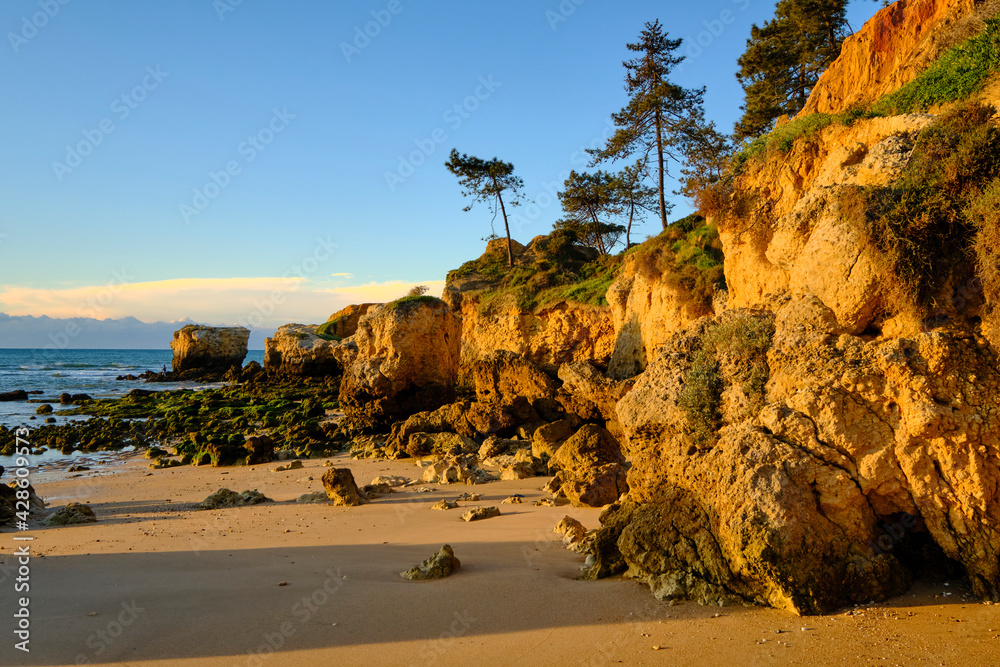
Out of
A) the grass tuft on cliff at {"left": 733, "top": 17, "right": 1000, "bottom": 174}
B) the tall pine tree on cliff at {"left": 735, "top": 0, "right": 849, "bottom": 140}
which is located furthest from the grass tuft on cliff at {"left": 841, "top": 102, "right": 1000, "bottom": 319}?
the tall pine tree on cliff at {"left": 735, "top": 0, "right": 849, "bottom": 140}

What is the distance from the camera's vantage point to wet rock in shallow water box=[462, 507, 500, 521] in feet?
30.5

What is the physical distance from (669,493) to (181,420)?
76.5 ft

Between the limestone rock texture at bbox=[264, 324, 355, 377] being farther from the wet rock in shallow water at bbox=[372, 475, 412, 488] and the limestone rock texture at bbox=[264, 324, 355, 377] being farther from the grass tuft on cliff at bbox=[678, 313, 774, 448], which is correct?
the grass tuft on cliff at bbox=[678, 313, 774, 448]

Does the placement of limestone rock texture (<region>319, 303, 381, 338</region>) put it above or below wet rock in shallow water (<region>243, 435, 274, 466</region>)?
above

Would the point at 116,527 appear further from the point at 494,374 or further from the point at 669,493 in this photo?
the point at 494,374

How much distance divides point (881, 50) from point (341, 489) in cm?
1990

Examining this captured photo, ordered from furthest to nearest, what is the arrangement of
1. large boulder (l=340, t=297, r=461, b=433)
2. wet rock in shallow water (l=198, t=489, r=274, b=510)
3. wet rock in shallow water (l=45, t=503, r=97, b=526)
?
large boulder (l=340, t=297, r=461, b=433) < wet rock in shallow water (l=198, t=489, r=274, b=510) < wet rock in shallow water (l=45, t=503, r=97, b=526)

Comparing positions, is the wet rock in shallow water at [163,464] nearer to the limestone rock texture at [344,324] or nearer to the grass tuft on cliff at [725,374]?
the grass tuft on cliff at [725,374]

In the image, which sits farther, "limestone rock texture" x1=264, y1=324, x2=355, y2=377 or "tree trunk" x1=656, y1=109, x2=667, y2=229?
"limestone rock texture" x1=264, y1=324, x2=355, y2=377

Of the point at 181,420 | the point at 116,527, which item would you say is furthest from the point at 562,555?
the point at 181,420

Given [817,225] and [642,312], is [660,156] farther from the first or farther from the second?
[817,225]

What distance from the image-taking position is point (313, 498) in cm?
1116

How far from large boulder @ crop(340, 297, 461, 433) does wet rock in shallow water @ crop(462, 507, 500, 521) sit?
453 inches

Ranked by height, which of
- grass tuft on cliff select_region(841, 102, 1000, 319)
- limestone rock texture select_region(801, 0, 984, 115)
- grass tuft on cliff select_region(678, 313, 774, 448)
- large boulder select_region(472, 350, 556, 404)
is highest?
limestone rock texture select_region(801, 0, 984, 115)
